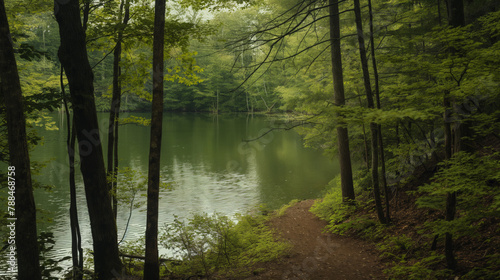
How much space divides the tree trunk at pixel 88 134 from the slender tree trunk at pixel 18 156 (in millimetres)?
1297

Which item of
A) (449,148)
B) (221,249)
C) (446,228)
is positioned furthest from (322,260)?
(449,148)

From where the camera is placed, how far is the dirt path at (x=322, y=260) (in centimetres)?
539

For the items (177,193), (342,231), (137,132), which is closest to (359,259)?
(342,231)

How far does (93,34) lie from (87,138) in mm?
2019

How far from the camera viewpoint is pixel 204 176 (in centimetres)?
1719

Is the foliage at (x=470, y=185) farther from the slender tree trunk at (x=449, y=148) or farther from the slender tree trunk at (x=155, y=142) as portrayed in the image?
the slender tree trunk at (x=155, y=142)

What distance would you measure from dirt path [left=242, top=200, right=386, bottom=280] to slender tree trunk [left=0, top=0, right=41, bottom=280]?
3222mm

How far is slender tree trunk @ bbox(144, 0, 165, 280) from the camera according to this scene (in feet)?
16.8

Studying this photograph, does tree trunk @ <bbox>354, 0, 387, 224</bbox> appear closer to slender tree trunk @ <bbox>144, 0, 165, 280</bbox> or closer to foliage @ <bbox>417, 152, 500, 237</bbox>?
foliage @ <bbox>417, 152, 500, 237</bbox>

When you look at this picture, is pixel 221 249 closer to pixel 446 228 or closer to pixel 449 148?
pixel 446 228

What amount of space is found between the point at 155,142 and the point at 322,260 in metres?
3.58

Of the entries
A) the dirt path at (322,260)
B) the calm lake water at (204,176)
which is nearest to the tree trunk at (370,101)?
the dirt path at (322,260)

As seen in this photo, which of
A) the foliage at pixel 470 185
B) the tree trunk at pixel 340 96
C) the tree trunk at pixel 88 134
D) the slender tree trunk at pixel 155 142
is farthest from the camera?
the tree trunk at pixel 340 96

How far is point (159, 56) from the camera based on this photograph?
5203 mm
